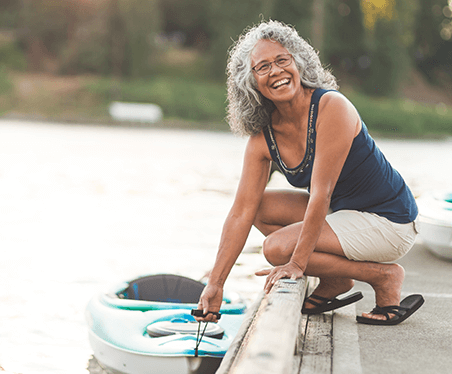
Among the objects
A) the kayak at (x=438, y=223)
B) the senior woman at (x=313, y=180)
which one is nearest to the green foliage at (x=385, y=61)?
the kayak at (x=438, y=223)

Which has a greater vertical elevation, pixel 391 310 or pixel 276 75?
pixel 276 75

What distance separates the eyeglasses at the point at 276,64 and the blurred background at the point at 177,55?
65.5 ft

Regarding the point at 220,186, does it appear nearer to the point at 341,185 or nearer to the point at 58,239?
the point at 58,239

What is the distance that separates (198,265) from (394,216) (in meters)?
2.96

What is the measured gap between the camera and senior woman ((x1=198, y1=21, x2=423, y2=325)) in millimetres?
2631

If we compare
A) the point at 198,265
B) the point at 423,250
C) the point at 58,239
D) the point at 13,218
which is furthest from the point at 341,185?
the point at 13,218

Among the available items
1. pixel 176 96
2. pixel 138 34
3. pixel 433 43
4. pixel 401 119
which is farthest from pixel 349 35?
pixel 138 34

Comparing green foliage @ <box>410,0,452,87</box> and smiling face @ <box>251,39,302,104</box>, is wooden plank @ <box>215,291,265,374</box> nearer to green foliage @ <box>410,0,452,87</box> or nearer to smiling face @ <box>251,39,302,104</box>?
smiling face @ <box>251,39,302,104</box>

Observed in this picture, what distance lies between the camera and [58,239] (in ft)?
20.7

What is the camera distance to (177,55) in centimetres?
2992

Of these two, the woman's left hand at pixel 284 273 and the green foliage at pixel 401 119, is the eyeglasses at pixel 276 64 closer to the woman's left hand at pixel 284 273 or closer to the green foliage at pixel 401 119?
the woman's left hand at pixel 284 273

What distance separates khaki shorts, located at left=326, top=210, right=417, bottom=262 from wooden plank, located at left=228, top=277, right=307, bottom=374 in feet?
1.02

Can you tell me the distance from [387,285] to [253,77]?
1.15 metres

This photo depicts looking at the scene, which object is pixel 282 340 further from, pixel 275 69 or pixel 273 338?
pixel 275 69
